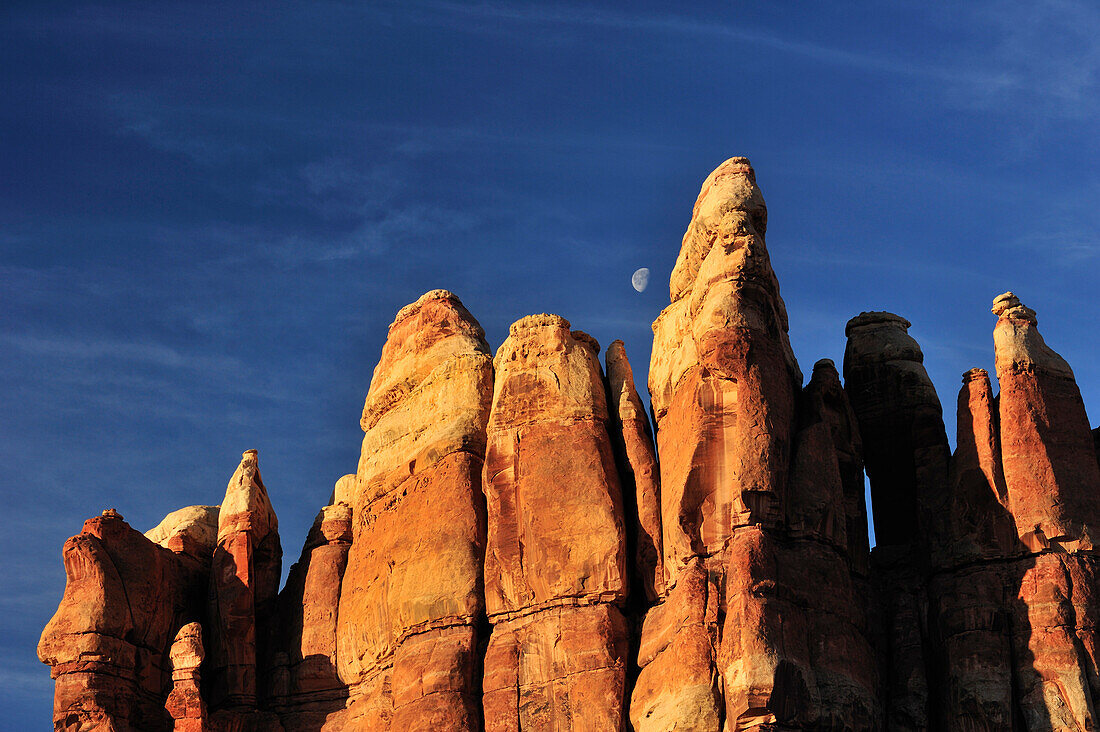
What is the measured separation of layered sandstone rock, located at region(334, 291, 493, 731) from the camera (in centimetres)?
4281

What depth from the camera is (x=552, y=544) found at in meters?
42.3

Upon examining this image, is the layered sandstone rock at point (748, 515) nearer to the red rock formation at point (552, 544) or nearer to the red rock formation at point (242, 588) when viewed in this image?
the red rock formation at point (552, 544)

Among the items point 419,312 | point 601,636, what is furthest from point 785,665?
point 419,312

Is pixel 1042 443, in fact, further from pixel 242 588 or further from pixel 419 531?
pixel 242 588

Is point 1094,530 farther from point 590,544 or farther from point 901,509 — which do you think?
point 590,544

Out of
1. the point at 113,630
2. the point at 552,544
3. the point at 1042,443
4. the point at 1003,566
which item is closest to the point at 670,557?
the point at 552,544

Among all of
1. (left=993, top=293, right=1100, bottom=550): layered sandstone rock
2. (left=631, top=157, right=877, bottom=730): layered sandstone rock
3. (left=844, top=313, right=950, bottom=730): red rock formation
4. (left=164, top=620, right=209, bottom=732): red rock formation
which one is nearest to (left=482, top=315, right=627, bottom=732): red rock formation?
(left=631, top=157, right=877, bottom=730): layered sandstone rock

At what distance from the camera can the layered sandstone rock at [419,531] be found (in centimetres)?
4281

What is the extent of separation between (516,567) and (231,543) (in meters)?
11.4

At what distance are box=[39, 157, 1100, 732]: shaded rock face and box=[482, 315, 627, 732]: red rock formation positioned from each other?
0.21 feet

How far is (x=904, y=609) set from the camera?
1662 inches

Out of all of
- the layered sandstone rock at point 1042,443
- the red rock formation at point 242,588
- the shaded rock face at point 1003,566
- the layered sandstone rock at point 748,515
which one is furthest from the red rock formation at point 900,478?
the red rock formation at point 242,588

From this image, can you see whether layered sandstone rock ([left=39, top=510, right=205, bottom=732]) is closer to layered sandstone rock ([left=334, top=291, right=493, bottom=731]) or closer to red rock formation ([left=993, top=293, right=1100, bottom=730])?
layered sandstone rock ([left=334, top=291, right=493, bottom=731])

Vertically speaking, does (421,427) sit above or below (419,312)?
below
